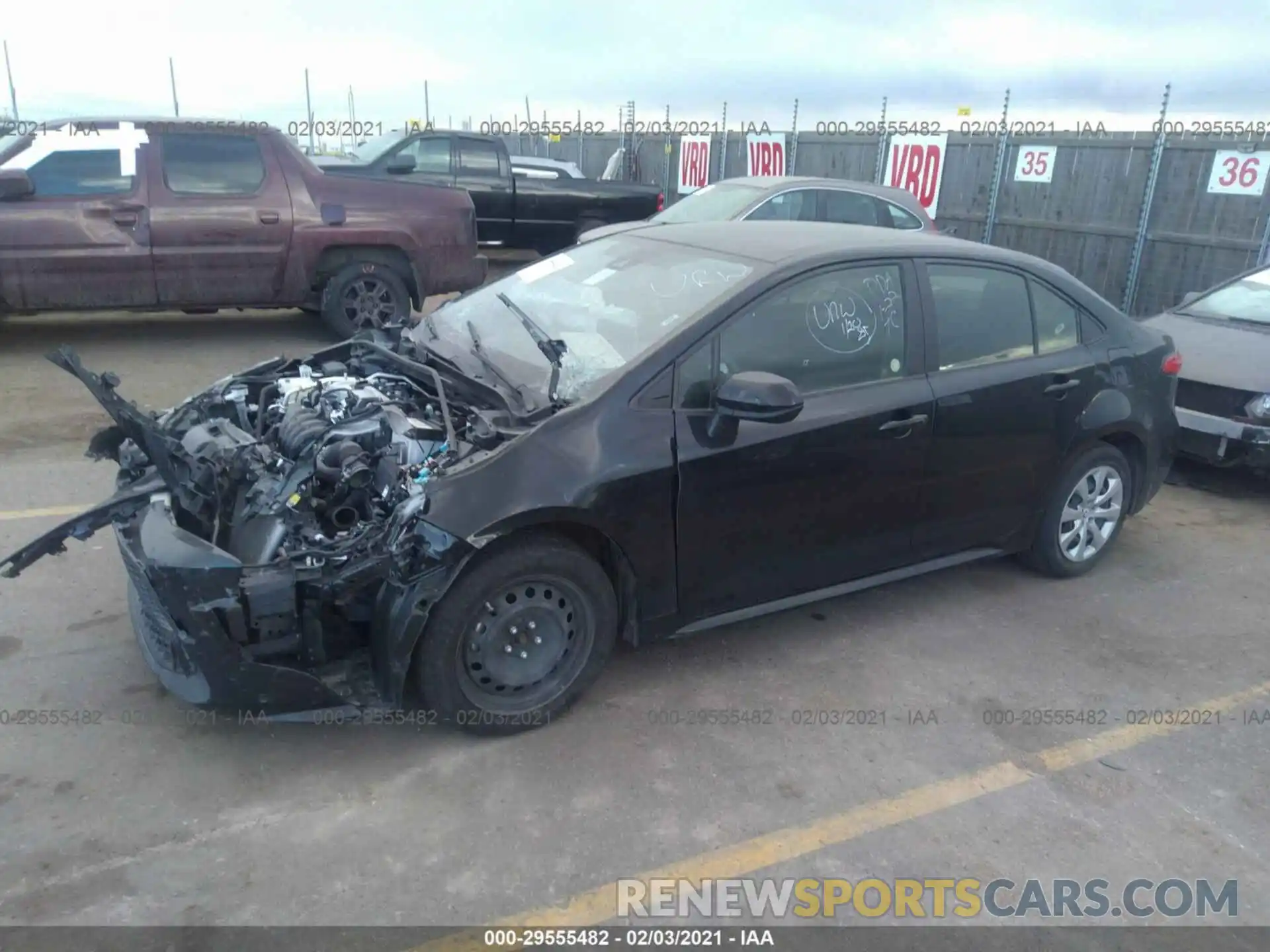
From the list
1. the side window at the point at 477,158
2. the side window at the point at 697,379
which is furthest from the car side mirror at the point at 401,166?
the side window at the point at 697,379

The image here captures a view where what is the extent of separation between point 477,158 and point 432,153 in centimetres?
61

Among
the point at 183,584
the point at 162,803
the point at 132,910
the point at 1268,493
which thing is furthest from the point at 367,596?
the point at 1268,493

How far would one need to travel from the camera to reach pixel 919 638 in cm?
433

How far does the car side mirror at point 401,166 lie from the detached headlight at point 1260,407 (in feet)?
27.4

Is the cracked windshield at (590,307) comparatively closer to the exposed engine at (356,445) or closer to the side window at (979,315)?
the exposed engine at (356,445)

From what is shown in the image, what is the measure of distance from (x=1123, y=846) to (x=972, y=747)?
23.3 inches

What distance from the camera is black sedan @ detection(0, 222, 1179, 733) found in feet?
10.3

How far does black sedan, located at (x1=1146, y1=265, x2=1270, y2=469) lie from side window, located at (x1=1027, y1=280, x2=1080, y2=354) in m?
2.06

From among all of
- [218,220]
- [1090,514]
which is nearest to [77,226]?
[218,220]

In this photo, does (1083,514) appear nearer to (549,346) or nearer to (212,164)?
(549,346)

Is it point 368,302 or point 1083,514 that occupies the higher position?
point 368,302

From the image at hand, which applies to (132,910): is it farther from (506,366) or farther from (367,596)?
(506,366)

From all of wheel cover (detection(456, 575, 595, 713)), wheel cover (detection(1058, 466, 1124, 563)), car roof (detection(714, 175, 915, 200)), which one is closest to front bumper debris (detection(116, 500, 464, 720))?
wheel cover (detection(456, 575, 595, 713))

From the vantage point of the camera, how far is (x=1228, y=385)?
6121 millimetres
